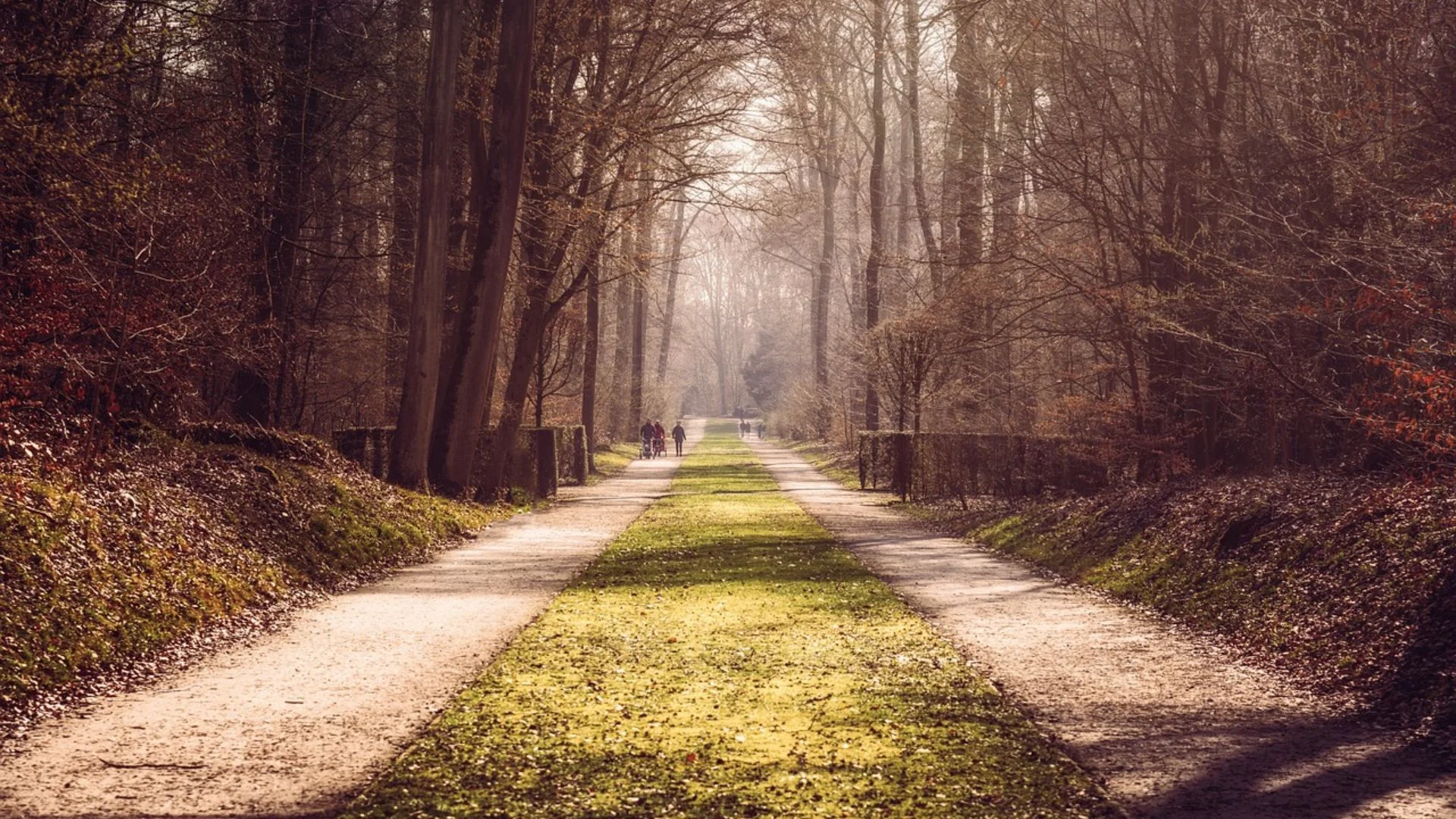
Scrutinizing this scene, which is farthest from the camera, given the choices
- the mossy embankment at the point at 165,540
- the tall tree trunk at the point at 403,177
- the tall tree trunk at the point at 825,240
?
the tall tree trunk at the point at 825,240

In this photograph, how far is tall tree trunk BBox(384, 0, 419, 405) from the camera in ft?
83.1

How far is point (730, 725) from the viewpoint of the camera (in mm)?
7410

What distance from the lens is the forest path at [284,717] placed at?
590 cm

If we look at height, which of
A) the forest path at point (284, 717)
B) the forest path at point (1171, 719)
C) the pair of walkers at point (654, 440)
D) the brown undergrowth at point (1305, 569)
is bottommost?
the forest path at point (1171, 719)

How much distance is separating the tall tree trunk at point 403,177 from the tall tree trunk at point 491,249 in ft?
11.4

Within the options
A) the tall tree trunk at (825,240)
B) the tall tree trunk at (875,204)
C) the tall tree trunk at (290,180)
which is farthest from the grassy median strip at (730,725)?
the tall tree trunk at (825,240)

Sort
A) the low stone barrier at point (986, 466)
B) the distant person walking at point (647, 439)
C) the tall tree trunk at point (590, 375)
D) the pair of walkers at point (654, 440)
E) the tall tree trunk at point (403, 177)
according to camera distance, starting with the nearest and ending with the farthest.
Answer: the low stone barrier at point (986, 466)
the tall tree trunk at point (403, 177)
the tall tree trunk at point (590, 375)
the distant person walking at point (647, 439)
the pair of walkers at point (654, 440)

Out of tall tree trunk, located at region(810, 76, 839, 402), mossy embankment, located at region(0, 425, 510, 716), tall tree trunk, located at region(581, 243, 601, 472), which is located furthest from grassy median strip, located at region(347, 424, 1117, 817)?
tall tree trunk, located at region(810, 76, 839, 402)

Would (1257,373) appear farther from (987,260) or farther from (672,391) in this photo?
(672,391)

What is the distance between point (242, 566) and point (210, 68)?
1360cm

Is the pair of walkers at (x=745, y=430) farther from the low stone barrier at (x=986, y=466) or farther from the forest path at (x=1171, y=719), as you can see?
the forest path at (x=1171, y=719)

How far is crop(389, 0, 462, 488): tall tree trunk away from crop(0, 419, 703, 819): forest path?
734 centimetres

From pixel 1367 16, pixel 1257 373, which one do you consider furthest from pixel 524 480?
pixel 1367 16

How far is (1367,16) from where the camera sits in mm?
12727
